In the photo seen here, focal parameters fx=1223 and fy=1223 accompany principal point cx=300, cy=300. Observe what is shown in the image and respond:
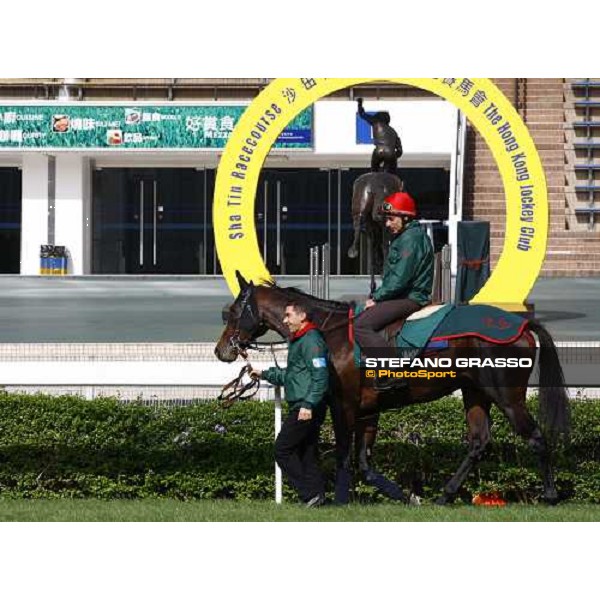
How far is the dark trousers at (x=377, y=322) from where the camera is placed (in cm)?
758

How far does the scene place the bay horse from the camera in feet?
24.8

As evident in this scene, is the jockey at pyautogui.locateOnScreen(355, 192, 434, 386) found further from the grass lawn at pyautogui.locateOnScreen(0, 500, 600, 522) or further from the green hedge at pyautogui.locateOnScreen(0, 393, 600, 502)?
the green hedge at pyautogui.locateOnScreen(0, 393, 600, 502)

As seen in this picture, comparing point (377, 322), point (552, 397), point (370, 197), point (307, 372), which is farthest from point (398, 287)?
point (370, 197)

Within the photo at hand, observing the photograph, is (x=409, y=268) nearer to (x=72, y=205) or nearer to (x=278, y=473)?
(x=278, y=473)

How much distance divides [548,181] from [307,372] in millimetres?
21888

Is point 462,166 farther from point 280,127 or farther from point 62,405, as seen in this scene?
point 62,405

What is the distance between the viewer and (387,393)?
7.63m

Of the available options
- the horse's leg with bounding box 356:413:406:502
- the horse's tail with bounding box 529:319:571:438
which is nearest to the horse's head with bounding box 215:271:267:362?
the horse's leg with bounding box 356:413:406:502

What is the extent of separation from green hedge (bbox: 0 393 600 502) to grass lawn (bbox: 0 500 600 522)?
84 centimetres

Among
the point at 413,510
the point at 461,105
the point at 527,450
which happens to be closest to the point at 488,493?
the point at 527,450

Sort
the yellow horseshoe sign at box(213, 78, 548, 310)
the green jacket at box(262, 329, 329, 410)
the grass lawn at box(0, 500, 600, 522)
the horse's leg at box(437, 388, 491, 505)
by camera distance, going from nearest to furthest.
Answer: the grass lawn at box(0, 500, 600, 522) < the green jacket at box(262, 329, 329, 410) < the horse's leg at box(437, 388, 491, 505) < the yellow horseshoe sign at box(213, 78, 548, 310)

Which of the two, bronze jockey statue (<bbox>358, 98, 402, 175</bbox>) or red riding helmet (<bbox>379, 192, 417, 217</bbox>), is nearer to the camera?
red riding helmet (<bbox>379, 192, 417, 217</bbox>)

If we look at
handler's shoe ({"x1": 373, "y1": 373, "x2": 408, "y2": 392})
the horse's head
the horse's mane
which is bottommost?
handler's shoe ({"x1": 373, "y1": 373, "x2": 408, "y2": 392})

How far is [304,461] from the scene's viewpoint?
7594mm
